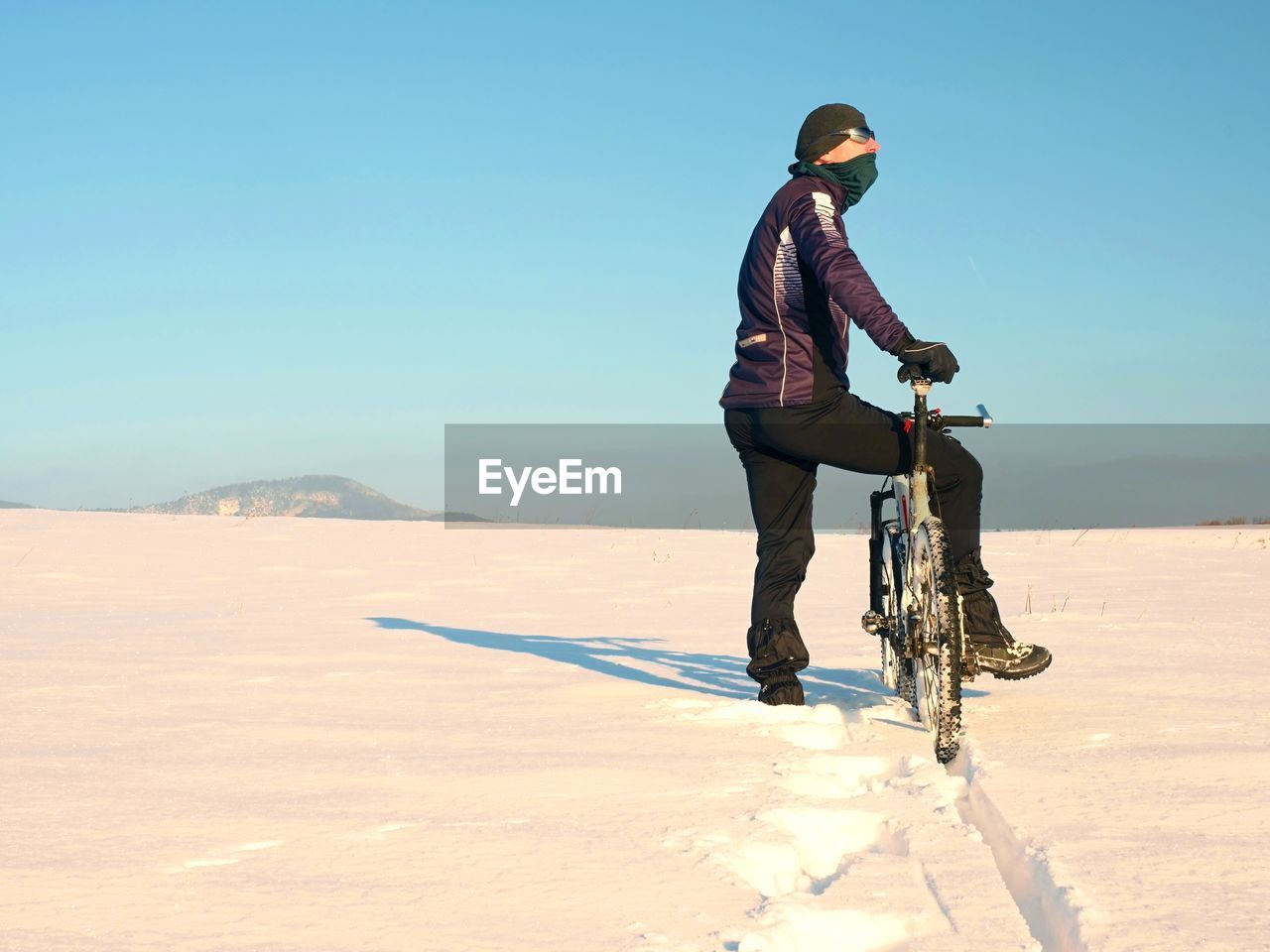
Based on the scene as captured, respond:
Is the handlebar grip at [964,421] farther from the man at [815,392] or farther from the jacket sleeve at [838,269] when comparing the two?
the jacket sleeve at [838,269]

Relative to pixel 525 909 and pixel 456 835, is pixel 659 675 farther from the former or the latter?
pixel 525 909

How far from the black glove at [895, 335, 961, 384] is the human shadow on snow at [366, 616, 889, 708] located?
1.33 metres

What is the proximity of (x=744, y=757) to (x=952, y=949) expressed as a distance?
1590 mm

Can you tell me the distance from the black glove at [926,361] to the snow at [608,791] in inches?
45.3

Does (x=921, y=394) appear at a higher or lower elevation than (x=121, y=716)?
higher

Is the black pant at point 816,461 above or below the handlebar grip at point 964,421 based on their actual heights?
below

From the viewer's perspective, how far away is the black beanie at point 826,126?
4.75 m

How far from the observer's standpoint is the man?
459cm

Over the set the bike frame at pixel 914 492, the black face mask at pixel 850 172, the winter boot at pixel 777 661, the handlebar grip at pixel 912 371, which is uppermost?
the black face mask at pixel 850 172

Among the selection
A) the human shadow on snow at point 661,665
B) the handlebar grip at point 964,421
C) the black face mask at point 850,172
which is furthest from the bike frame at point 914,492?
the black face mask at point 850,172

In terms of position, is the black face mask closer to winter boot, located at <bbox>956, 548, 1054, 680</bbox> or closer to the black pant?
the black pant

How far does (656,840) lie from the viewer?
2965 mm

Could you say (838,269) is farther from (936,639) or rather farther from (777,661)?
(777,661)

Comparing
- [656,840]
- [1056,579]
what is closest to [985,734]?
[656,840]
